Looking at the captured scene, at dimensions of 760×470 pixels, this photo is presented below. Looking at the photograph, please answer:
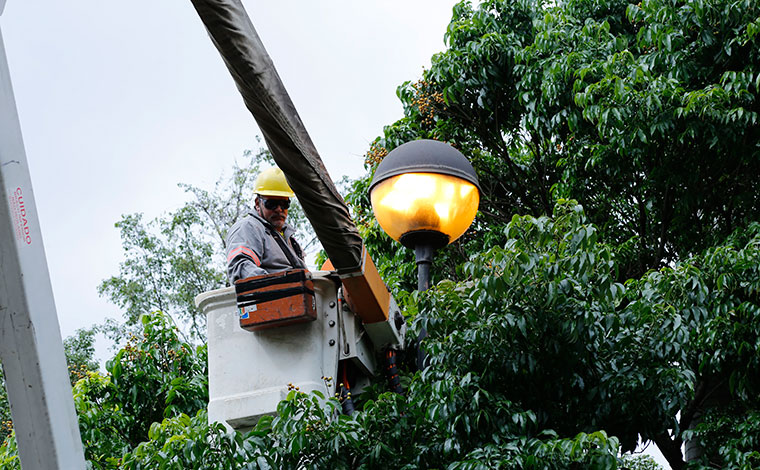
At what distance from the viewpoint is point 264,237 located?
5.58 meters

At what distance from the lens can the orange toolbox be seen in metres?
5.06

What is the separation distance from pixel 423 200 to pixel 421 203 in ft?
0.06

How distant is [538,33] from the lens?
9.64m

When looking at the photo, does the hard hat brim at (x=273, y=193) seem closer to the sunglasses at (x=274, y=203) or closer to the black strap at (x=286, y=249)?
the sunglasses at (x=274, y=203)

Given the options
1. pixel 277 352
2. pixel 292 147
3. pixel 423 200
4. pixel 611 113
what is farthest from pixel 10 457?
pixel 611 113

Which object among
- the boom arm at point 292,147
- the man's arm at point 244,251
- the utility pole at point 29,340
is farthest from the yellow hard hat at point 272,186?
the utility pole at point 29,340

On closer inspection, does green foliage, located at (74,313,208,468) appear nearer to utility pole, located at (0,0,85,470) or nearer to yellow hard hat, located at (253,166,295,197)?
yellow hard hat, located at (253,166,295,197)

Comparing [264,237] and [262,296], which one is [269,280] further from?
[264,237]

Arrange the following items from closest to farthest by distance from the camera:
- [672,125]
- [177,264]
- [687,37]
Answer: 1. [672,125]
2. [687,37]
3. [177,264]

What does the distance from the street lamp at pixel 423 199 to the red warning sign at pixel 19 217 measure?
2.60 metres

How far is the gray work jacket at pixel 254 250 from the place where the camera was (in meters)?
5.29

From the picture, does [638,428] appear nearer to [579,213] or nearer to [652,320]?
[652,320]

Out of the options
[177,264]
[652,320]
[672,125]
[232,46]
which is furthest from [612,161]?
[177,264]

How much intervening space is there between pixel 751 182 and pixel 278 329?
5660mm
